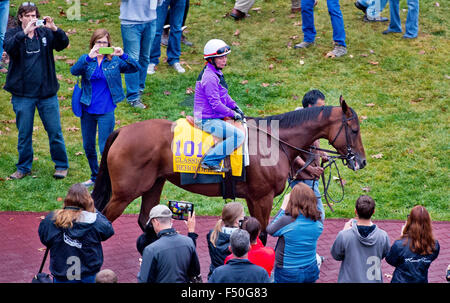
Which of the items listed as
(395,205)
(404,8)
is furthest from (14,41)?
(404,8)

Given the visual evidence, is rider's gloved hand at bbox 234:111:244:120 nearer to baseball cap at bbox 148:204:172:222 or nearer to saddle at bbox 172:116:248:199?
saddle at bbox 172:116:248:199

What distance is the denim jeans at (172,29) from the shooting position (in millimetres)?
14102

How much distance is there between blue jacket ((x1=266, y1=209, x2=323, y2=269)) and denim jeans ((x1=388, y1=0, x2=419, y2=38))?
10288mm

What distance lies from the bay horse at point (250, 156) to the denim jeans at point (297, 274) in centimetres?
167

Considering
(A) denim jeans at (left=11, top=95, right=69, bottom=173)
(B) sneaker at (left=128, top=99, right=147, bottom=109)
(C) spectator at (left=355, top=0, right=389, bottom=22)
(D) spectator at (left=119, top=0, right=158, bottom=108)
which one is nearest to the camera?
(A) denim jeans at (left=11, top=95, right=69, bottom=173)

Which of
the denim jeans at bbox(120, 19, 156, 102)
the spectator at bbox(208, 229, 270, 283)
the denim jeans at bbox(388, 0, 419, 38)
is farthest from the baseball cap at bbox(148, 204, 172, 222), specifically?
the denim jeans at bbox(388, 0, 419, 38)

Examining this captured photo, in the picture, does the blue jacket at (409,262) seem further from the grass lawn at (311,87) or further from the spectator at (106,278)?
the grass lawn at (311,87)

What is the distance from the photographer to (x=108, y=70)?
1011cm

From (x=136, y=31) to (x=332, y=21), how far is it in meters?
4.76

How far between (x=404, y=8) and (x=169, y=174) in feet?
35.9

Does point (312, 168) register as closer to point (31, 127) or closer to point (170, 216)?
point (170, 216)

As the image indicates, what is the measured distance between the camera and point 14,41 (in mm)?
10344

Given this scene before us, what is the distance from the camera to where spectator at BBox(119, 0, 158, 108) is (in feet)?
42.4

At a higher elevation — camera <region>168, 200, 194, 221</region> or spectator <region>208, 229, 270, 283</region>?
spectator <region>208, 229, 270, 283</region>
